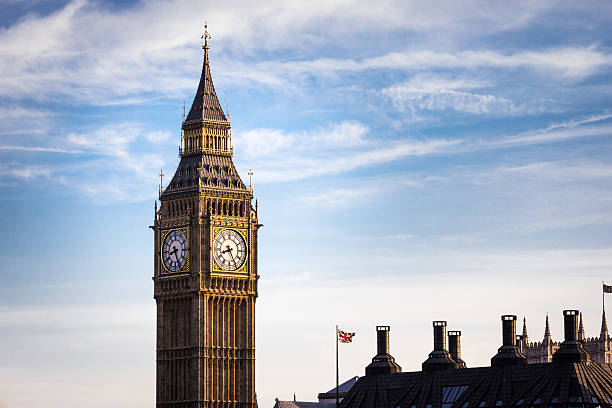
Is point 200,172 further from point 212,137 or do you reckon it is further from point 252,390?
point 252,390

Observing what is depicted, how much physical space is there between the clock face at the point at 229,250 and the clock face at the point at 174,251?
11.5 ft

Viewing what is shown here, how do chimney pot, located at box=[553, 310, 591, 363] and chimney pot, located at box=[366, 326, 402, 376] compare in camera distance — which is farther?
chimney pot, located at box=[366, 326, 402, 376]

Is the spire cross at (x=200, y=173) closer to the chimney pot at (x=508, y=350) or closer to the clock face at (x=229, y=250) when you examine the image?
the clock face at (x=229, y=250)

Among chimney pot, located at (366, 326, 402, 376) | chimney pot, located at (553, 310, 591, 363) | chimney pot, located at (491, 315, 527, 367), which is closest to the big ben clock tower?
chimney pot, located at (366, 326, 402, 376)

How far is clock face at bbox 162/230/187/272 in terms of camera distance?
17338 cm

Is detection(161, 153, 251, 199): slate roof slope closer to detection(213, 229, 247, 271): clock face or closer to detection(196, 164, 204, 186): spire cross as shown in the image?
detection(196, 164, 204, 186): spire cross

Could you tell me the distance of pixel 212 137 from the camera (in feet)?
582

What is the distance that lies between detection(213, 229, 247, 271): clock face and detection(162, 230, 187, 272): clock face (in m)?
3.49

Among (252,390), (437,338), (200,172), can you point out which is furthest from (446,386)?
(200,172)

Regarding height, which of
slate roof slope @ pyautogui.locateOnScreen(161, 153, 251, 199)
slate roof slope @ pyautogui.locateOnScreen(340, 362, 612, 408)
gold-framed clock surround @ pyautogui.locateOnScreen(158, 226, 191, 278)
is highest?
slate roof slope @ pyautogui.locateOnScreen(161, 153, 251, 199)

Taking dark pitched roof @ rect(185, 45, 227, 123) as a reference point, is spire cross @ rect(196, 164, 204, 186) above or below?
below

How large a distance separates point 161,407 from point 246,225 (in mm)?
21566

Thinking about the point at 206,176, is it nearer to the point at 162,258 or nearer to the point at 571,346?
the point at 162,258

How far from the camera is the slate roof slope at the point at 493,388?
14962 cm
